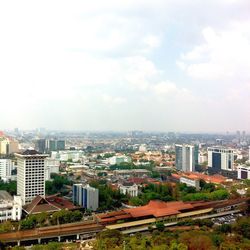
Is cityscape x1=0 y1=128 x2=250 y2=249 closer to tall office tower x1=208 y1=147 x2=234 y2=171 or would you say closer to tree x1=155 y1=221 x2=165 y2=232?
tree x1=155 y1=221 x2=165 y2=232

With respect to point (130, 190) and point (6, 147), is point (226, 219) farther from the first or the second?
point (6, 147)

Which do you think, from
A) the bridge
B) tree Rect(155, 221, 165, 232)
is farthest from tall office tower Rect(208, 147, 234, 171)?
the bridge

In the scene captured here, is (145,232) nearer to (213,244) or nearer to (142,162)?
(213,244)

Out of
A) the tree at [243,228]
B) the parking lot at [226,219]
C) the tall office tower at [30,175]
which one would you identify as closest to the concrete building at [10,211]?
the tall office tower at [30,175]

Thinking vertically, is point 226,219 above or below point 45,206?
below

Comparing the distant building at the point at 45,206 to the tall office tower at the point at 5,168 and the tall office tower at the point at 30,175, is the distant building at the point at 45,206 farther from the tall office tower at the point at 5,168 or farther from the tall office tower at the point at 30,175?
the tall office tower at the point at 5,168

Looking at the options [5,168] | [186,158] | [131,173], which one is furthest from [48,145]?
[5,168]
